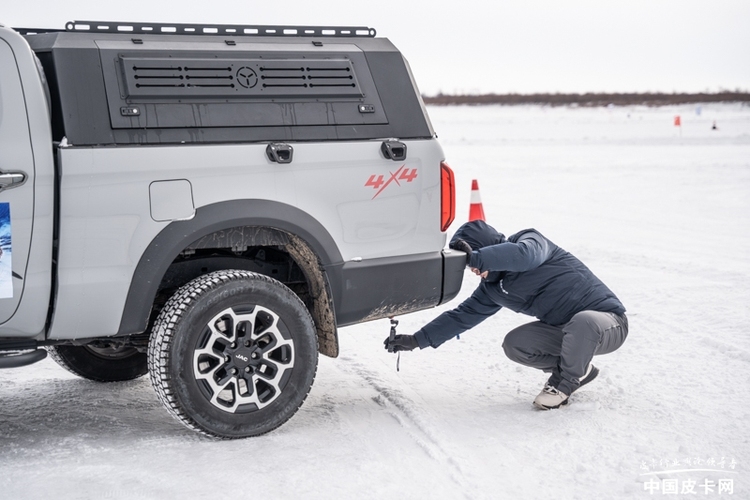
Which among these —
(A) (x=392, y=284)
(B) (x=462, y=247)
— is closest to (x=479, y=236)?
(B) (x=462, y=247)

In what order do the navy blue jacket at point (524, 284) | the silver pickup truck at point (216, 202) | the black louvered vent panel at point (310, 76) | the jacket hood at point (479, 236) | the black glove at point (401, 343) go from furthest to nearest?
1. the black glove at point (401, 343)
2. the jacket hood at point (479, 236)
3. the navy blue jacket at point (524, 284)
4. the black louvered vent panel at point (310, 76)
5. the silver pickup truck at point (216, 202)

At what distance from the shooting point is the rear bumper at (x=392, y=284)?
4289mm

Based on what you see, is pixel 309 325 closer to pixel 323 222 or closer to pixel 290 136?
pixel 323 222

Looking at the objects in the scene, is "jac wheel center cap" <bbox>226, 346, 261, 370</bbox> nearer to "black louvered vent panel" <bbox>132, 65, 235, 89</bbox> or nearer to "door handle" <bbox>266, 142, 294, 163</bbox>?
"door handle" <bbox>266, 142, 294, 163</bbox>

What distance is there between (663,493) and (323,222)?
2005 mm

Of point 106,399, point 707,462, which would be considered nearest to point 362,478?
point 707,462

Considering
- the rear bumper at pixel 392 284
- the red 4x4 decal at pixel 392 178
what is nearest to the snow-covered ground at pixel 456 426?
the rear bumper at pixel 392 284

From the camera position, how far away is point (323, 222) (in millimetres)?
4160

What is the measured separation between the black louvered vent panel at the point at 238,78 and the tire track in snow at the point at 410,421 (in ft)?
5.65

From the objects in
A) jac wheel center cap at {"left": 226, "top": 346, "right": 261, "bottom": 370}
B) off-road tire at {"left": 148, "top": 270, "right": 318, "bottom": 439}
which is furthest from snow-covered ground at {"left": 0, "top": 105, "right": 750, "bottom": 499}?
jac wheel center cap at {"left": 226, "top": 346, "right": 261, "bottom": 370}

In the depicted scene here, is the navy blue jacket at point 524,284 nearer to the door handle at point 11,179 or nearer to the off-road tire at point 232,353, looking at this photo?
the off-road tire at point 232,353

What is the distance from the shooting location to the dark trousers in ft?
14.7

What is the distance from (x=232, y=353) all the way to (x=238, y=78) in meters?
1.36

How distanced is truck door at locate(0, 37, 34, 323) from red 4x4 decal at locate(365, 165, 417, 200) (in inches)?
63.9
